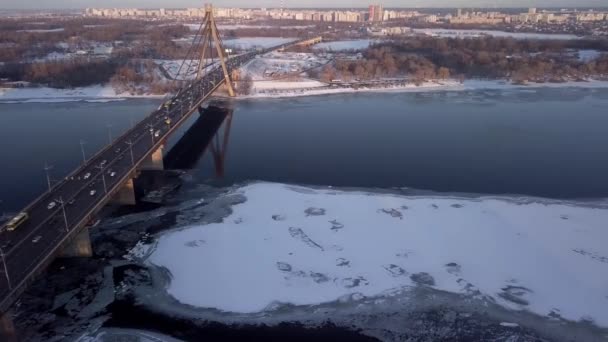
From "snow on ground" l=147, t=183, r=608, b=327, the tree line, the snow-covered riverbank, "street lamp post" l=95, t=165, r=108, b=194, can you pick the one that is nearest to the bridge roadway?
"street lamp post" l=95, t=165, r=108, b=194

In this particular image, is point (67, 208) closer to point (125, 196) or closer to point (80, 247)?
point (80, 247)

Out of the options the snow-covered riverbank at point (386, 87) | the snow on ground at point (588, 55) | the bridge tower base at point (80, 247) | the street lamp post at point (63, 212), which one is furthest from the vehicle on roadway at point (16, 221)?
the snow on ground at point (588, 55)

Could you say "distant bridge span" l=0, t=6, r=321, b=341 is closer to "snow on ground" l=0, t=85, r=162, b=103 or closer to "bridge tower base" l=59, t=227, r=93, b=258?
"bridge tower base" l=59, t=227, r=93, b=258

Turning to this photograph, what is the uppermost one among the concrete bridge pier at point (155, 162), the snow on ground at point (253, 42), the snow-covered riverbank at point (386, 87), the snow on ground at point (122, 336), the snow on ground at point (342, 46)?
the snow on ground at point (253, 42)

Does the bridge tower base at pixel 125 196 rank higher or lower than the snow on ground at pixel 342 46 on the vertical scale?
lower

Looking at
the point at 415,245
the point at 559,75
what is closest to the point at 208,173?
the point at 415,245

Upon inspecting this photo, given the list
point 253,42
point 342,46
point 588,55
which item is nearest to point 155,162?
point 588,55

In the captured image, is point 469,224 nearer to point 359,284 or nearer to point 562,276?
point 562,276

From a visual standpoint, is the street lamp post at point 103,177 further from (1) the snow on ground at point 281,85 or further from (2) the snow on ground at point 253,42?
(2) the snow on ground at point 253,42
